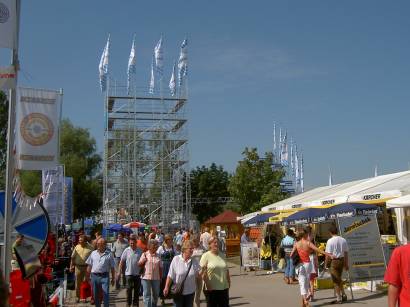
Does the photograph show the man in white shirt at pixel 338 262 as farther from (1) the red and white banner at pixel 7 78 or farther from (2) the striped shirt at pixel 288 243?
(1) the red and white banner at pixel 7 78

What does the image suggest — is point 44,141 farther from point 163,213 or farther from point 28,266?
point 163,213

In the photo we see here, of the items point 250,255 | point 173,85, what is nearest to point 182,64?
point 173,85

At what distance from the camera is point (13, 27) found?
6570 mm

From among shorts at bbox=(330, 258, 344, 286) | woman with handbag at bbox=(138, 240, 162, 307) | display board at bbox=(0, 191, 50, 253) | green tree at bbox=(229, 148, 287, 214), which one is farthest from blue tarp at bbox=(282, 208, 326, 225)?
green tree at bbox=(229, 148, 287, 214)

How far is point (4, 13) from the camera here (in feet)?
21.5

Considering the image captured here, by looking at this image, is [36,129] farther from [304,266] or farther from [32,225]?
[304,266]

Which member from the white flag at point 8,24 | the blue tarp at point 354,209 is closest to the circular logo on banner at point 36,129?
the white flag at point 8,24

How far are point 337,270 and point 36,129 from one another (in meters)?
7.60

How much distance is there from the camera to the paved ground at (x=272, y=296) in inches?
507

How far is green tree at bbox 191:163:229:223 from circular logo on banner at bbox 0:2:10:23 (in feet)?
221

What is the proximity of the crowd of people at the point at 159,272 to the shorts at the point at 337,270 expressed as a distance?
2.86 metres

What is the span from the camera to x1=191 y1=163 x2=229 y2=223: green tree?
7425cm

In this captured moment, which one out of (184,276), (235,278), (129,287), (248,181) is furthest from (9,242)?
(248,181)

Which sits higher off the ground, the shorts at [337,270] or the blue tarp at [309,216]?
the blue tarp at [309,216]
